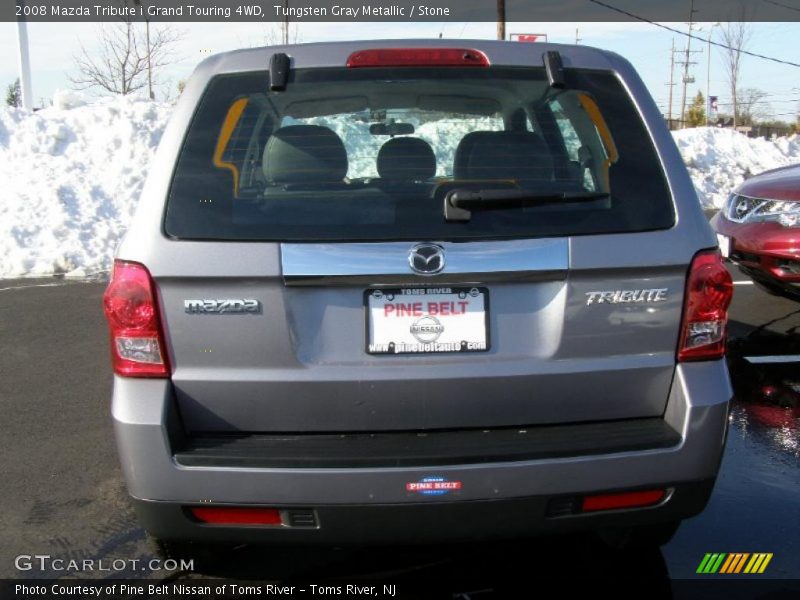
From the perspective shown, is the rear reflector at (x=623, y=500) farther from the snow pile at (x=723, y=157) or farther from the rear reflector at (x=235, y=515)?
the snow pile at (x=723, y=157)

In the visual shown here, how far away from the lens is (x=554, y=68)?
9.37 feet

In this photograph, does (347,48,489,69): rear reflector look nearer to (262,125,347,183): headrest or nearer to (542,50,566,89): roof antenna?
(542,50,566,89): roof antenna

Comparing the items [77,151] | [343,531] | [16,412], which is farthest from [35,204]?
[343,531]

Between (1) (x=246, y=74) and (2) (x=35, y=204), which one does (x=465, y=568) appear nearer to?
(1) (x=246, y=74)

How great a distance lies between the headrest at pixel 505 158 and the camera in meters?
2.87

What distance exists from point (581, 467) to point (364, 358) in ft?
2.38

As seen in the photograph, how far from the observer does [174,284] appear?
2.61 metres

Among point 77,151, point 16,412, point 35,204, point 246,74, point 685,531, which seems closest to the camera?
point 246,74

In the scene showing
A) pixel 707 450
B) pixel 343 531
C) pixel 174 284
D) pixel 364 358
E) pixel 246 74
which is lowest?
pixel 343 531

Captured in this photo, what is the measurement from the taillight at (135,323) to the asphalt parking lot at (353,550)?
103 cm

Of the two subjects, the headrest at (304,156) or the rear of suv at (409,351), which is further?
the headrest at (304,156)

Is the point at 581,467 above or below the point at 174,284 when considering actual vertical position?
below

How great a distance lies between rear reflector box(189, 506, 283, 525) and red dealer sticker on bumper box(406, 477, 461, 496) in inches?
16.5

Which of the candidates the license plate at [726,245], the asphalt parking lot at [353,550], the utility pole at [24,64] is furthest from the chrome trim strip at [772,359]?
the utility pole at [24,64]
